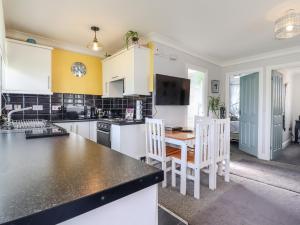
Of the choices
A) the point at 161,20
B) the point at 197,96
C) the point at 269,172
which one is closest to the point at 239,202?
the point at 269,172

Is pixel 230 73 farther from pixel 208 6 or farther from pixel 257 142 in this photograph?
pixel 208 6

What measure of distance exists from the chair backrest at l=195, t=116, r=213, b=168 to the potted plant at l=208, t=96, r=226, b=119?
2.15m

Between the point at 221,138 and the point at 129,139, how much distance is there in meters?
1.42

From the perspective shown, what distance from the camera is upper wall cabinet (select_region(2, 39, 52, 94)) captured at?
8.77ft

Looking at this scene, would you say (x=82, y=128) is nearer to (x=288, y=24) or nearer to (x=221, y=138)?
(x=221, y=138)

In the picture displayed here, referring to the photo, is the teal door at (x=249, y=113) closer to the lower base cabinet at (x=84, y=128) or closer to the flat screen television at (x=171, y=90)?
the flat screen television at (x=171, y=90)

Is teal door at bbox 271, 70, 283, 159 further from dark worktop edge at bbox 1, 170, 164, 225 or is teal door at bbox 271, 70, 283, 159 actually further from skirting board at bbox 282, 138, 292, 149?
dark worktop edge at bbox 1, 170, 164, 225

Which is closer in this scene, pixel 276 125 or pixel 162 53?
pixel 162 53

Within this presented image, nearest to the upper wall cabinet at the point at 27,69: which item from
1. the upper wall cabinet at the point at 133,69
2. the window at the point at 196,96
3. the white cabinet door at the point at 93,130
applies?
the white cabinet door at the point at 93,130

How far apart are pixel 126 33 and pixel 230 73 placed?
293 cm

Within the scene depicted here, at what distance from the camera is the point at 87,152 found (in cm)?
99

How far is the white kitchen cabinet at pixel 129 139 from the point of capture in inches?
112

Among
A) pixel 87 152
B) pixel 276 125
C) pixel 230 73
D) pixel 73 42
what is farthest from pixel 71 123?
pixel 276 125

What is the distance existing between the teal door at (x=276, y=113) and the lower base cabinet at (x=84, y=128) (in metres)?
3.73
